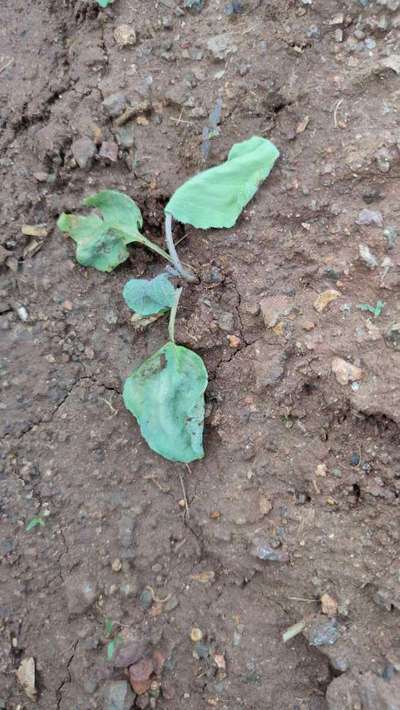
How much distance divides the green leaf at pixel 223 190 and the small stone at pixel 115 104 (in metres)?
0.40

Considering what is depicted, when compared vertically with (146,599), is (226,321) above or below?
above

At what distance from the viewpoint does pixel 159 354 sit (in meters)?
1.91

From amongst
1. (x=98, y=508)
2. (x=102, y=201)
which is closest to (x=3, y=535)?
(x=98, y=508)

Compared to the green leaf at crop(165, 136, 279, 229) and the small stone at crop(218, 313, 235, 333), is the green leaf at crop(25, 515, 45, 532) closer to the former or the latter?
the small stone at crop(218, 313, 235, 333)

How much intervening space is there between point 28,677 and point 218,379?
3.26 feet

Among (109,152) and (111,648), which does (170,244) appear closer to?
(109,152)

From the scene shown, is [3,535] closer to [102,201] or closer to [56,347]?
[56,347]

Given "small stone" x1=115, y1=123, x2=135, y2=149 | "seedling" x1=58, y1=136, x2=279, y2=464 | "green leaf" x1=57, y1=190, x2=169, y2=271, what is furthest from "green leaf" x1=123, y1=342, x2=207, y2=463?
"small stone" x1=115, y1=123, x2=135, y2=149

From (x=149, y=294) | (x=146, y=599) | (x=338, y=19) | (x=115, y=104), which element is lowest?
(x=146, y=599)

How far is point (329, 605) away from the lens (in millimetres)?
1616

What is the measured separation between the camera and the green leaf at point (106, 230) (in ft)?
6.42

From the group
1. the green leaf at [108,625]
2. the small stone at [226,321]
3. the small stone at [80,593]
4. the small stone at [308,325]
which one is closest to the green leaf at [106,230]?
the small stone at [226,321]

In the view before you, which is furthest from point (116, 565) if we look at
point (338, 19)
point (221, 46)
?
point (338, 19)

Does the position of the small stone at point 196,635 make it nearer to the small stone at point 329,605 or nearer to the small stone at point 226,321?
the small stone at point 329,605
